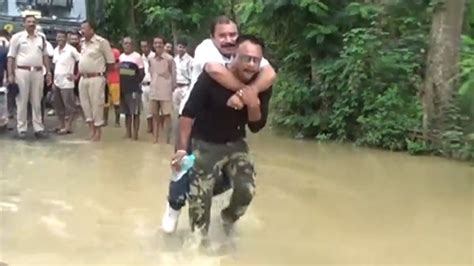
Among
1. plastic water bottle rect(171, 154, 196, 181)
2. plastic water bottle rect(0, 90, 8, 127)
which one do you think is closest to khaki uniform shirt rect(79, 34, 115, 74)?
plastic water bottle rect(0, 90, 8, 127)

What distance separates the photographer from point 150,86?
523 inches

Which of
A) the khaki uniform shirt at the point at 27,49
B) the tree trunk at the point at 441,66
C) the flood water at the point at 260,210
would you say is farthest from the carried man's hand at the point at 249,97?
the khaki uniform shirt at the point at 27,49

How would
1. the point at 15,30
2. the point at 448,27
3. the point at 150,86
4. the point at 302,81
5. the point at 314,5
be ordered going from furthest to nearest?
the point at 15,30, the point at 302,81, the point at 314,5, the point at 150,86, the point at 448,27

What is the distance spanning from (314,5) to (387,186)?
4846 millimetres

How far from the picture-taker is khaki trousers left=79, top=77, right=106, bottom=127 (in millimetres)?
12953

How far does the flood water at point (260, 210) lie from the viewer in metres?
6.95

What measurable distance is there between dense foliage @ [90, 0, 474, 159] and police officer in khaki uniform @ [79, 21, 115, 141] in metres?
2.89

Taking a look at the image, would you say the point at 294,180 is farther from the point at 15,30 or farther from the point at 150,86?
the point at 15,30

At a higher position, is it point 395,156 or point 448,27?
point 448,27

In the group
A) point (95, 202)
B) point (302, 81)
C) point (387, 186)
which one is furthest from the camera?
point (302, 81)

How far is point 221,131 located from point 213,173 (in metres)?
0.33

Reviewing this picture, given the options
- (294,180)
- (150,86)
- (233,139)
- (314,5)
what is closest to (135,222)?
(233,139)

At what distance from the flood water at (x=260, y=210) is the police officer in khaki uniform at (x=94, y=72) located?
538 mm

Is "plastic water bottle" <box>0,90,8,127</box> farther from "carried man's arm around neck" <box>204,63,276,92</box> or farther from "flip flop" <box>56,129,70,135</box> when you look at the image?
"carried man's arm around neck" <box>204,63,276,92</box>
